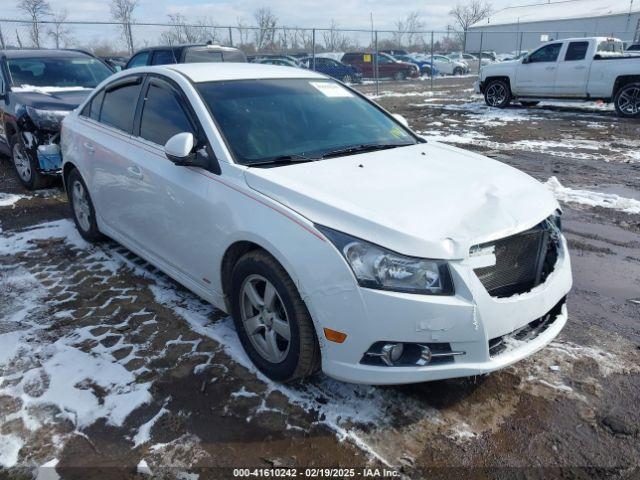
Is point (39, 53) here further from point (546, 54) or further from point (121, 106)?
point (546, 54)

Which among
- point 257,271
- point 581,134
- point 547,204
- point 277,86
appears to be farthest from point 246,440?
point 581,134

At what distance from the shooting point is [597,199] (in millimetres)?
6375

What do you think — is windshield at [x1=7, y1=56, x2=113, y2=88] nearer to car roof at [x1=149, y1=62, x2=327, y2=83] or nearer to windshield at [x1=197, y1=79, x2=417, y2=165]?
car roof at [x1=149, y1=62, x2=327, y2=83]

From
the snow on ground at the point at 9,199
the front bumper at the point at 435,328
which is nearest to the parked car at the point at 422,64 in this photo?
the snow on ground at the point at 9,199

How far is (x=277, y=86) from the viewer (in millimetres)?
3814

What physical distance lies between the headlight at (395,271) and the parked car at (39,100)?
18.8 feet

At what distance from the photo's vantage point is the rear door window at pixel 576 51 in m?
13.8

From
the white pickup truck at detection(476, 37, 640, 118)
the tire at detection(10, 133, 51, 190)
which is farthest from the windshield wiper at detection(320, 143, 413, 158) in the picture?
the white pickup truck at detection(476, 37, 640, 118)

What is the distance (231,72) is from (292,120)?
731 mm

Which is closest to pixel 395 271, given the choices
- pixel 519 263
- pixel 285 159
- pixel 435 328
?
pixel 435 328

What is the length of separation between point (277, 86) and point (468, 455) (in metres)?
2.79

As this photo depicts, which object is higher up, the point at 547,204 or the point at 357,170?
the point at 357,170

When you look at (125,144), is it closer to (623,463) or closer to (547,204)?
(547,204)

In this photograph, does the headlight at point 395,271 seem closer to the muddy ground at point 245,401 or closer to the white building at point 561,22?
the muddy ground at point 245,401
